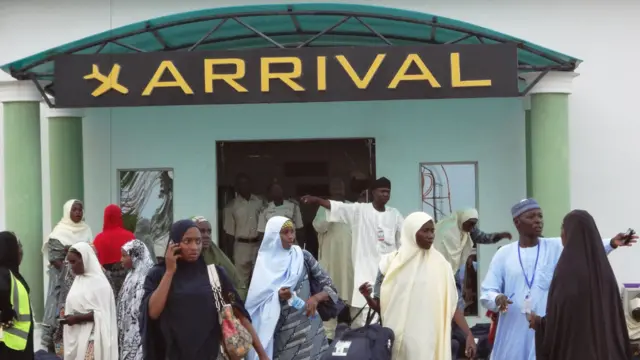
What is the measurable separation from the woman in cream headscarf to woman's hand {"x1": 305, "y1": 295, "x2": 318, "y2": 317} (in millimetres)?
659

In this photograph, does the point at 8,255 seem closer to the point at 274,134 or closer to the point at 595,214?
the point at 274,134

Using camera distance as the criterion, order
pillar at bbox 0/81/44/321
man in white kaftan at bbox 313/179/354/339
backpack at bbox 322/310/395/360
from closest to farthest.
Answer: backpack at bbox 322/310/395/360, pillar at bbox 0/81/44/321, man in white kaftan at bbox 313/179/354/339

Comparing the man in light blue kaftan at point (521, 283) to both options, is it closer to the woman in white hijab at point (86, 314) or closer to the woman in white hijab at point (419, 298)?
the woman in white hijab at point (419, 298)

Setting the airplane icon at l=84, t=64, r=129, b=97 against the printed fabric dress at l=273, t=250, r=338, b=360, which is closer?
the printed fabric dress at l=273, t=250, r=338, b=360

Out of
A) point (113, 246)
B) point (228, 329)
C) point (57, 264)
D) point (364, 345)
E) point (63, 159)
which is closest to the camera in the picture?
point (228, 329)

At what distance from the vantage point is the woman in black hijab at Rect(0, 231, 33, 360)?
25.3 feet

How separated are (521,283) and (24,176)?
6.33 meters

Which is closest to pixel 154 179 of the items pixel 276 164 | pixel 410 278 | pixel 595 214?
pixel 276 164

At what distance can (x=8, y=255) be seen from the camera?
7.88 metres

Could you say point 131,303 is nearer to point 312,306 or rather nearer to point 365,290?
point 312,306

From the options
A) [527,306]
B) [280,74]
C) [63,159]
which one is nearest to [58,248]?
[63,159]

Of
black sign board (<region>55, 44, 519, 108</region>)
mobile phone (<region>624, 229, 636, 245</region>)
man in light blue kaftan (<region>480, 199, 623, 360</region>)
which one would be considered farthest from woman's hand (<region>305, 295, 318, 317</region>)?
black sign board (<region>55, 44, 519, 108</region>)

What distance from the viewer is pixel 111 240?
36.6 ft

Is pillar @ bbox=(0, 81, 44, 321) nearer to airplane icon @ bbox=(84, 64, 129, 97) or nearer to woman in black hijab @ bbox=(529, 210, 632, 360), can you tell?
airplane icon @ bbox=(84, 64, 129, 97)
